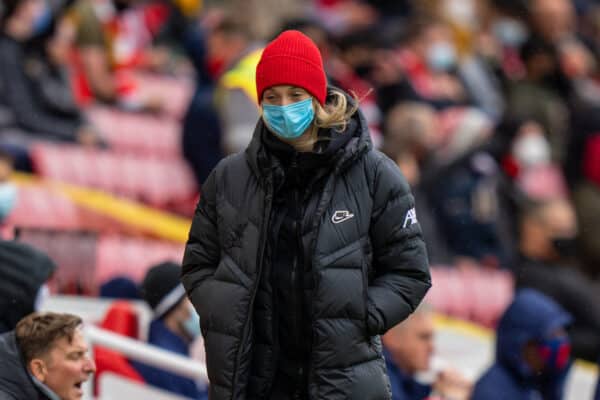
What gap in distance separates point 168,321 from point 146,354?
439mm

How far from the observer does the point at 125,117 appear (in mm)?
13984

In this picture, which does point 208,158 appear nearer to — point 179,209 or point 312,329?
point 179,209

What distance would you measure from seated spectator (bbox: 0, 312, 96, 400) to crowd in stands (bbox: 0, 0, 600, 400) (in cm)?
74

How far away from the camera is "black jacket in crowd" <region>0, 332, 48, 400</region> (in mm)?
5461

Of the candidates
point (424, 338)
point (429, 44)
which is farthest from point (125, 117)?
point (424, 338)

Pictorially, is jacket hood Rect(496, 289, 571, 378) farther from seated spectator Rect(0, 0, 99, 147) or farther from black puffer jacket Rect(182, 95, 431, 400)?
seated spectator Rect(0, 0, 99, 147)

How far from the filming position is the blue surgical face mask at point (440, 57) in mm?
15609

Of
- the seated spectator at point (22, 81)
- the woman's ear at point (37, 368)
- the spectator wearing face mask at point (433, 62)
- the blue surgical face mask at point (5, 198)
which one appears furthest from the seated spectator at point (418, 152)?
the woman's ear at point (37, 368)

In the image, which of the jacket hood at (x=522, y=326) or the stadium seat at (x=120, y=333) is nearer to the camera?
the stadium seat at (x=120, y=333)

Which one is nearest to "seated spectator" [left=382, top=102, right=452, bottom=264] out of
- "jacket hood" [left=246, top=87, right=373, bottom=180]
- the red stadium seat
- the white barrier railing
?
the red stadium seat

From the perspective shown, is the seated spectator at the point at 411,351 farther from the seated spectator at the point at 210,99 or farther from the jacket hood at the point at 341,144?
the seated spectator at the point at 210,99

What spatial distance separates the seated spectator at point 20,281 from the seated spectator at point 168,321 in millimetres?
721

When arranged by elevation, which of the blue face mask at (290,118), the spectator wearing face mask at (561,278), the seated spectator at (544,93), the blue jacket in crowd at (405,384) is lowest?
the spectator wearing face mask at (561,278)

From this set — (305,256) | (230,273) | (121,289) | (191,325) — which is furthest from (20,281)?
(121,289)
